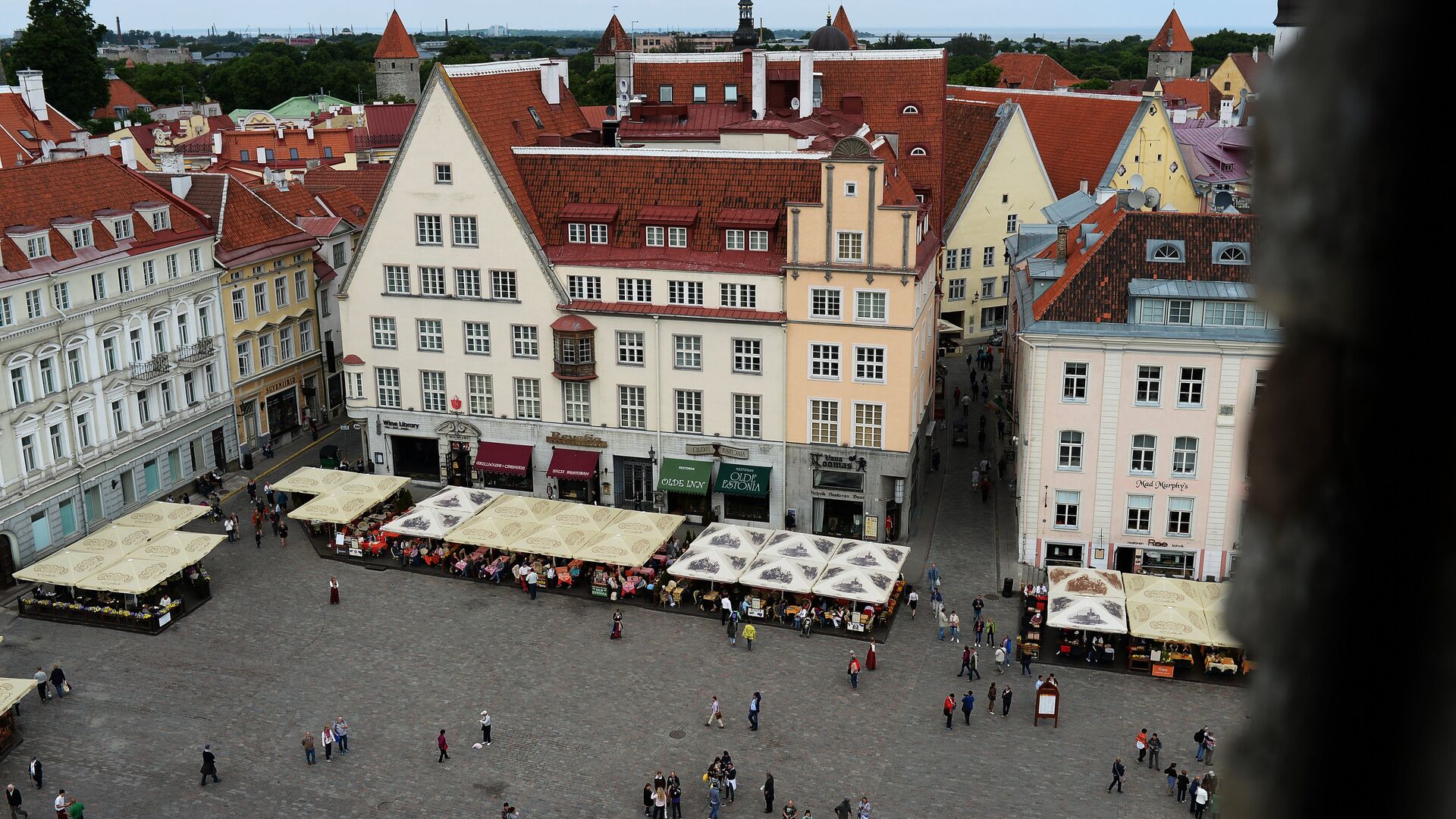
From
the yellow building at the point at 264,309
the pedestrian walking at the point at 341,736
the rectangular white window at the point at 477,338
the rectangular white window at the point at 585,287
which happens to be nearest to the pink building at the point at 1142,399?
the rectangular white window at the point at 585,287

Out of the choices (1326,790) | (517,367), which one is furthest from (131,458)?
(1326,790)

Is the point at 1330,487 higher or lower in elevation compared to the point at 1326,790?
higher

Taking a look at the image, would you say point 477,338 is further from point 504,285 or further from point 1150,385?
point 1150,385

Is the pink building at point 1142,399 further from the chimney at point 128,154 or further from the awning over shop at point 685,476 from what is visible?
the chimney at point 128,154

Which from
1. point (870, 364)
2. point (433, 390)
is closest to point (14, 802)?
point (433, 390)

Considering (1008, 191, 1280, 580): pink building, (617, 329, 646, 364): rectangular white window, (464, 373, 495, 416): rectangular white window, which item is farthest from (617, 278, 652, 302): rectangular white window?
(1008, 191, 1280, 580): pink building

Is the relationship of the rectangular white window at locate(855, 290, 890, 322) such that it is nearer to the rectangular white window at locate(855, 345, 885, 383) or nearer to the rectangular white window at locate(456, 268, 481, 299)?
the rectangular white window at locate(855, 345, 885, 383)

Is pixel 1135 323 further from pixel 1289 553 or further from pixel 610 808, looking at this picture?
pixel 1289 553
